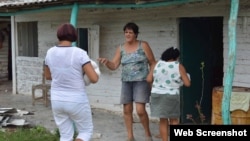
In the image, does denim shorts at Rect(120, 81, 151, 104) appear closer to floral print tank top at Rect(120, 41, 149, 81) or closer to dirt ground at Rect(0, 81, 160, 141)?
floral print tank top at Rect(120, 41, 149, 81)

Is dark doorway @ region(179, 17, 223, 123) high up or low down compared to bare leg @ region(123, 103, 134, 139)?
up

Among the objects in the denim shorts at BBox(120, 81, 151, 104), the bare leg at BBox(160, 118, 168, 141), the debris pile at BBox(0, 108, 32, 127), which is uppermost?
the denim shorts at BBox(120, 81, 151, 104)

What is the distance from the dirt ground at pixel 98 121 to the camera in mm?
7049

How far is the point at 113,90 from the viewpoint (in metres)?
9.34

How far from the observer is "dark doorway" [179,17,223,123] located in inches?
321

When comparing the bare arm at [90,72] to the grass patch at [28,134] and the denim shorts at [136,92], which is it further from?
the grass patch at [28,134]

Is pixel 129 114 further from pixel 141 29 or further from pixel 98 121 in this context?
pixel 141 29

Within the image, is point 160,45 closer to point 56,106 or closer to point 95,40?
point 95,40

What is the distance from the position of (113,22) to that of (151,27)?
3.30ft

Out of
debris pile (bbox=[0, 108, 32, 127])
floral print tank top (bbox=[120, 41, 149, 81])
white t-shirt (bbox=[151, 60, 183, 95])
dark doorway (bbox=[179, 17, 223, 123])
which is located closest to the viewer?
white t-shirt (bbox=[151, 60, 183, 95])

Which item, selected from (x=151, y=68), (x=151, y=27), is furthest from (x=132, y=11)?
(x=151, y=68)

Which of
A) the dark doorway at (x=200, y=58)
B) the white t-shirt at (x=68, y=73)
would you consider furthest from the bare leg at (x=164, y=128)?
the dark doorway at (x=200, y=58)

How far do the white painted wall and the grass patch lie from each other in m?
2.21

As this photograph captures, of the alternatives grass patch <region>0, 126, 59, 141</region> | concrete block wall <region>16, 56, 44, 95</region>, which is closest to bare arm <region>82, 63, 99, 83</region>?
grass patch <region>0, 126, 59, 141</region>
